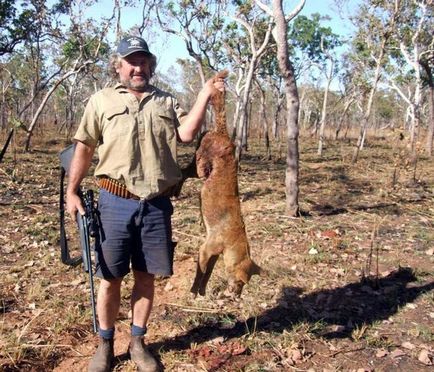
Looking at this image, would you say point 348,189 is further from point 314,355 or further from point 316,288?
point 314,355

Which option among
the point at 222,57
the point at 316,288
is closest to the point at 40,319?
the point at 316,288

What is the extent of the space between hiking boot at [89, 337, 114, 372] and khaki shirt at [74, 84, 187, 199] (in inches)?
43.6

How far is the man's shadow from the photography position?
3.72m

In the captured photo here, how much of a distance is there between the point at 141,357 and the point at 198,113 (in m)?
1.71

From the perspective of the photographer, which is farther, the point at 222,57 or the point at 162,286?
the point at 222,57

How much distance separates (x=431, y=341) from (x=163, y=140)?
107 inches

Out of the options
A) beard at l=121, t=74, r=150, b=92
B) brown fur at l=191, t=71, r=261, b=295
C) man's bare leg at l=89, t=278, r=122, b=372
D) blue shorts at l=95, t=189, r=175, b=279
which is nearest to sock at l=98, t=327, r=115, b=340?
man's bare leg at l=89, t=278, r=122, b=372

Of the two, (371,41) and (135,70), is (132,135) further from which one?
(371,41)

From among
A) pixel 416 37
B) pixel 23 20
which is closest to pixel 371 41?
pixel 416 37

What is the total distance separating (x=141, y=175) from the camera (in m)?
2.79

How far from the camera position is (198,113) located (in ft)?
8.87

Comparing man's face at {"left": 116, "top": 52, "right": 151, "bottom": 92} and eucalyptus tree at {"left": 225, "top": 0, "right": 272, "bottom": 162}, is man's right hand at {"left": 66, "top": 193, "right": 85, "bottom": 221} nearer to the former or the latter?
man's face at {"left": 116, "top": 52, "right": 151, "bottom": 92}

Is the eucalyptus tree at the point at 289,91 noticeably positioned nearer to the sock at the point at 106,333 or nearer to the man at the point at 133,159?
the man at the point at 133,159

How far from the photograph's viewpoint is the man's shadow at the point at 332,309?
12.2ft
